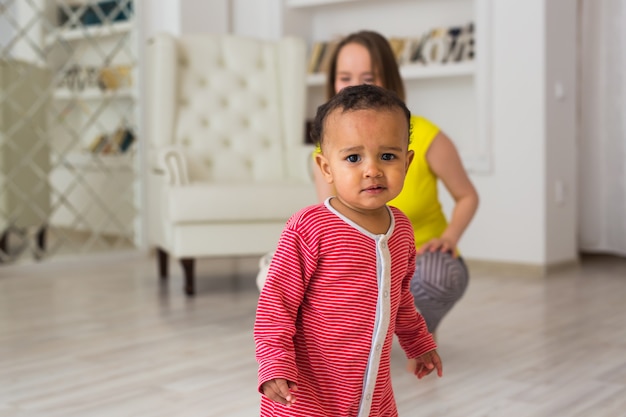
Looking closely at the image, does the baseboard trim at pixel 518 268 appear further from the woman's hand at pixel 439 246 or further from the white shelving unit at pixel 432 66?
the woman's hand at pixel 439 246

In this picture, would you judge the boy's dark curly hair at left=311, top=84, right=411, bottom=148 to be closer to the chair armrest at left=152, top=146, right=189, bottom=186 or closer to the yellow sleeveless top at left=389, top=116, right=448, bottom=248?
the yellow sleeveless top at left=389, top=116, right=448, bottom=248

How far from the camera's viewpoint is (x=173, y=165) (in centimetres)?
371

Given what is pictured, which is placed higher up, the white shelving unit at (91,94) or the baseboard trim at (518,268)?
the white shelving unit at (91,94)

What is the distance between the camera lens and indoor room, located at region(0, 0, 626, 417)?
236 centimetres

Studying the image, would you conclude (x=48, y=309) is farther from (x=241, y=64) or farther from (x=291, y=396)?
(x=291, y=396)

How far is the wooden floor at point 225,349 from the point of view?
82.9 inches

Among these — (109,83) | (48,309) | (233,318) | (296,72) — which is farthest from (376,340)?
(109,83)

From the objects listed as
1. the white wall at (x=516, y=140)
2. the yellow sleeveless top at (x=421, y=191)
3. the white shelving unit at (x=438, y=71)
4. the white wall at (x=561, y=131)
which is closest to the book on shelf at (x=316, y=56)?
the white shelving unit at (x=438, y=71)

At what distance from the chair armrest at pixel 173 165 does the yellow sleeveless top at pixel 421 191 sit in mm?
1517

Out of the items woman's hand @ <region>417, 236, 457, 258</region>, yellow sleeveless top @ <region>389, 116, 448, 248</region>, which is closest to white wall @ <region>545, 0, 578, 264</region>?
yellow sleeveless top @ <region>389, 116, 448, 248</region>

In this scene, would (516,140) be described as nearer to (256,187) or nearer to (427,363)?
(256,187)

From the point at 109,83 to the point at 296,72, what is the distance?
3.97ft

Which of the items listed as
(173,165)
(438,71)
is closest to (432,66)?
(438,71)

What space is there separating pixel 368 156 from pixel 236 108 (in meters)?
3.05
